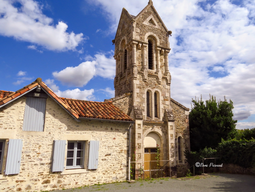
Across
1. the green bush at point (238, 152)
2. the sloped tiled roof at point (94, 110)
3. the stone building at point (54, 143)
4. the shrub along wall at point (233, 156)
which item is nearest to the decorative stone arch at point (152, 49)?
the sloped tiled roof at point (94, 110)

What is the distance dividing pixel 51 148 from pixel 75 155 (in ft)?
4.11

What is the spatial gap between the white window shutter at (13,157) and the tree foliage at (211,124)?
13516 mm

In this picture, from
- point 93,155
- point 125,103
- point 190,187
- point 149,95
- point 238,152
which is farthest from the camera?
point 149,95

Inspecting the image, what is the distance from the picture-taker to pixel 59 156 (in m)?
8.61

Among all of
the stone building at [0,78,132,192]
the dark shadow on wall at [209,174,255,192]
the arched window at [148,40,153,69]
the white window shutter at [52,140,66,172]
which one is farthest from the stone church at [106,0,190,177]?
the white window shutter at [52,140,66,172]

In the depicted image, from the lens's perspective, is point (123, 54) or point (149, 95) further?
point (123, 54)

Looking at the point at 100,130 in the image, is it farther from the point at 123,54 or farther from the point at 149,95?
the point at 123,54

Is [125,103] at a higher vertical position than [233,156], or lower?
higher

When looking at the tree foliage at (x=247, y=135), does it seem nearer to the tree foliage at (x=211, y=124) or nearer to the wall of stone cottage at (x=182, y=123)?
the tree foliage at (x=211, y=124)

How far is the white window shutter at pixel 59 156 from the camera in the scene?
845cm

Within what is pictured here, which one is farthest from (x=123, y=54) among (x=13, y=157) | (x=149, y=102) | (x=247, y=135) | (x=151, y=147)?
(x=247, y=135)

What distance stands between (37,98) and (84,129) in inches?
107

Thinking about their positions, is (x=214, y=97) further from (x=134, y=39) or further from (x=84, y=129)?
(x=84, y=129)

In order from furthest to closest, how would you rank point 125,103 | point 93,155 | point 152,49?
1. point 152,49
2. point 125,103
3. point 93,155
